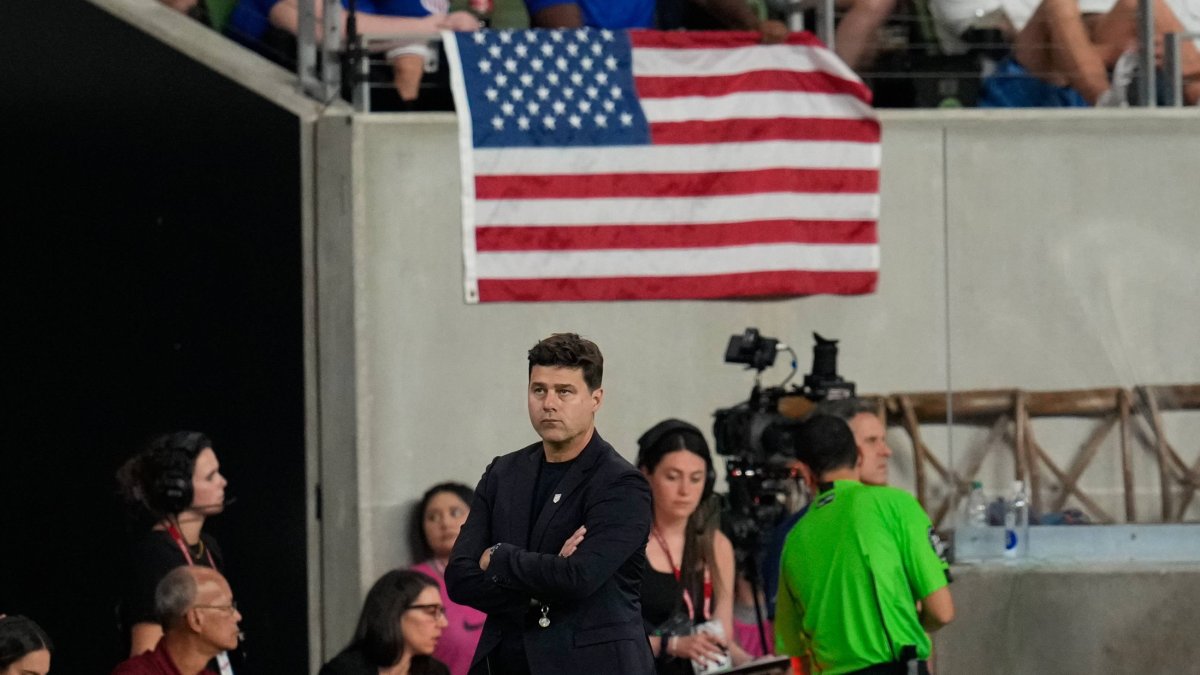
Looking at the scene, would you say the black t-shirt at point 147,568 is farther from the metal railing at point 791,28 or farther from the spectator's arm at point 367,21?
the spectator's arm at point 367,21

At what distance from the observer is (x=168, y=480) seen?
6840mm

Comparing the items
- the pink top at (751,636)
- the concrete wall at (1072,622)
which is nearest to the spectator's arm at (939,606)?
the pink top at (751,636)

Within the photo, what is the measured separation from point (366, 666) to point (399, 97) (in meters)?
3.63

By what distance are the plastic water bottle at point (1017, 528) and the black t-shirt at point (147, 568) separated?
368 centimetres

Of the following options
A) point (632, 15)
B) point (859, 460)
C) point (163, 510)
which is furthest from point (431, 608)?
point (632, 15)

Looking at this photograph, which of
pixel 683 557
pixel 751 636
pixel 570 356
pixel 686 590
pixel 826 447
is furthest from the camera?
pixel 751 636

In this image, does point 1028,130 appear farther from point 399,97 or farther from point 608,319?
point 399,97

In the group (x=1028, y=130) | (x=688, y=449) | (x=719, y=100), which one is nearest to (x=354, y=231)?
(x=719, y=100)

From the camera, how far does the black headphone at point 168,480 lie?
6.84 m

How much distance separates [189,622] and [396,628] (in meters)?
0.76

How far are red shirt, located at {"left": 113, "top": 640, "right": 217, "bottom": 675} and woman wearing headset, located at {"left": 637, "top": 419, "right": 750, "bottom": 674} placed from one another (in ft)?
6.02

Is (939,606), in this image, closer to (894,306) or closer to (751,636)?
(751,636)

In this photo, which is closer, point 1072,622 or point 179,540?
point 179,540

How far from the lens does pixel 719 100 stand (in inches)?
365
